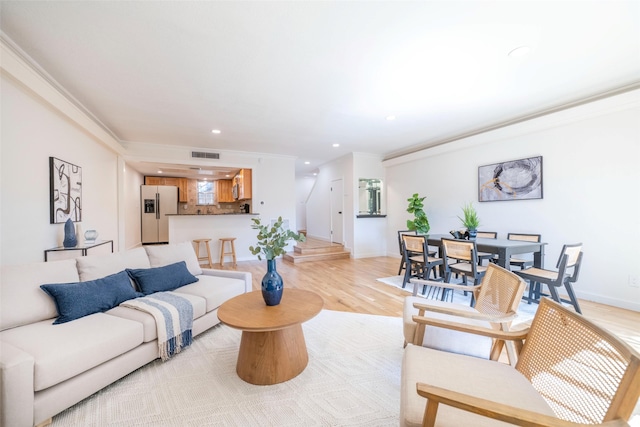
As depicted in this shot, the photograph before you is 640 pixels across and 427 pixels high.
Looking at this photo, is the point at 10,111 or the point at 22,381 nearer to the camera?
the point at 22,381

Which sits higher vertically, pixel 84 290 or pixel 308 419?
pixel 84 290

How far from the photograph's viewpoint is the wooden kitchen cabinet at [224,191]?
8080 mm

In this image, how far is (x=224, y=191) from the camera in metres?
8.18

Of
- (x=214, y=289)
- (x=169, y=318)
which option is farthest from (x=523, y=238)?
(x=169, y=318)

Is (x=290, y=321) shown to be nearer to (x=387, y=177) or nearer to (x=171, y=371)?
(x=171, y=371)

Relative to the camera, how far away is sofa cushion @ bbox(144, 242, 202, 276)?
273 centimetres

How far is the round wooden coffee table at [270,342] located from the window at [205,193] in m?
7.42

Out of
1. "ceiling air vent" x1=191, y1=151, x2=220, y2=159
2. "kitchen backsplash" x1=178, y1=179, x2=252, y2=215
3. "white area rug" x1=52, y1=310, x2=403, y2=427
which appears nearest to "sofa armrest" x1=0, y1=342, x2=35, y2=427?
"white area rug" x1=52, y1=310, x2=403, y2=427

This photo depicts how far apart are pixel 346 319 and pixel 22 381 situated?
7.58 ft

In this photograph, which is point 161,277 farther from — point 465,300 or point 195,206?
point 195,206

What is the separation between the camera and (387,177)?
6.68 m

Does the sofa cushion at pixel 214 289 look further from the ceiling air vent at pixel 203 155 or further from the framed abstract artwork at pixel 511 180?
the framed abstract artwork at pixel 511 180

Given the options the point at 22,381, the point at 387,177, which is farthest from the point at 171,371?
the point at 387,177

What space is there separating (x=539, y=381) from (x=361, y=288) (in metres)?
2.75
